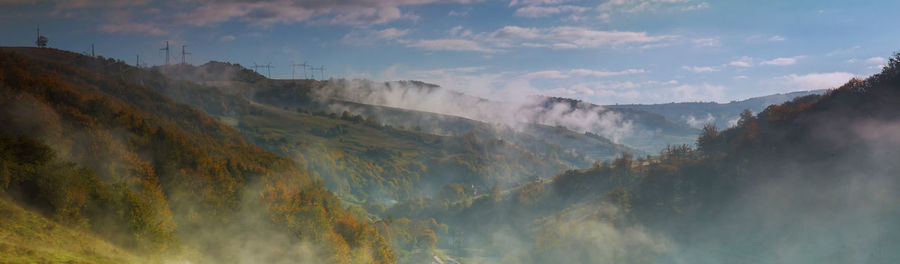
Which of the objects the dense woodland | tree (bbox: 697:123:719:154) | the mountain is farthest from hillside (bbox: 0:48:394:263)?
tree (bbox: 697:123:719:154)

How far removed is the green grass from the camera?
21.2m

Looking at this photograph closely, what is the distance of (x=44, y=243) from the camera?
2402cm

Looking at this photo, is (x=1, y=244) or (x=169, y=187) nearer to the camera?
(x=1, y=244)

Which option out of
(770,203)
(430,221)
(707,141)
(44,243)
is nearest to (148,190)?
(44,243)

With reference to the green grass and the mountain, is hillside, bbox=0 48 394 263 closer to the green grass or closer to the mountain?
the green grass

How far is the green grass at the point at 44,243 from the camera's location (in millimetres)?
21225

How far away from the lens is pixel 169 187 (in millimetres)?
53438

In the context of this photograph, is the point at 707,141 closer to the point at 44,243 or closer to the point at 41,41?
the point at 44,243

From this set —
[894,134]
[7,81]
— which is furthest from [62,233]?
[894,134]

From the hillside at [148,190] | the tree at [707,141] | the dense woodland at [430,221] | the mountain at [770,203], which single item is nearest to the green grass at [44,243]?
the dense woodland at [430,221]

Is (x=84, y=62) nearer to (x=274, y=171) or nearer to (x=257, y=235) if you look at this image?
(x=274, y=171)

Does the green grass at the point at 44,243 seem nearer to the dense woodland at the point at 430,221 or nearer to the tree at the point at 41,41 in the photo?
the dense woodland at the point at 430,221

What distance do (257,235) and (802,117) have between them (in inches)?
4070

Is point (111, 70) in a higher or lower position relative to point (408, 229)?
higher
